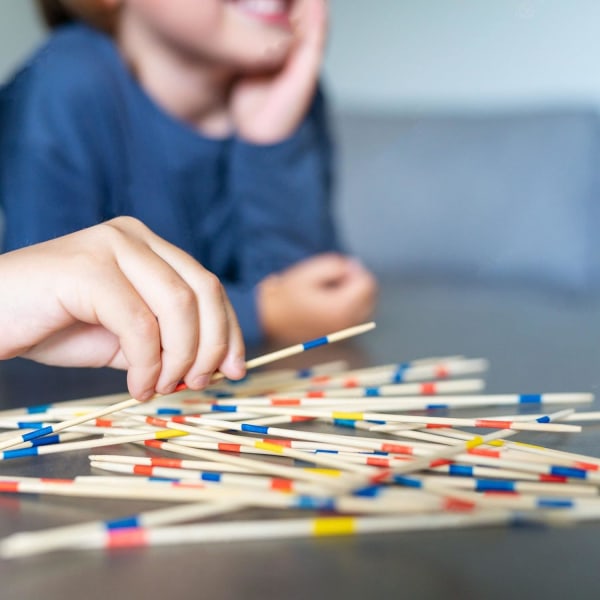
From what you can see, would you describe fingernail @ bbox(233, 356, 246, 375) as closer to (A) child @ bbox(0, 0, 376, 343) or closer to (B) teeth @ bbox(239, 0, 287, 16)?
(A) child @ bbox(0, 0, 376, 343)

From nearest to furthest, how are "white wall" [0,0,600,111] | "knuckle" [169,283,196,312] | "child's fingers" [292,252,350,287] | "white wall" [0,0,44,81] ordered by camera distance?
"knuckle" [169,283,196,312], "child's fingers" [292,252,350,287], "white wall" [0,0,44,81], "white wall" [0,0,600,111]

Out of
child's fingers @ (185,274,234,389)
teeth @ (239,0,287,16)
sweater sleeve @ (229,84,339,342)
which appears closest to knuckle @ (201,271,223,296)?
child's fingers @ (185,274,234,389)

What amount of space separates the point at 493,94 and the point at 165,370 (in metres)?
1.05

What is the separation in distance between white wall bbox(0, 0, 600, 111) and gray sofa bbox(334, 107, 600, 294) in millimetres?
75

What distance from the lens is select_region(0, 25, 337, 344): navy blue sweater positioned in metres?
0.62

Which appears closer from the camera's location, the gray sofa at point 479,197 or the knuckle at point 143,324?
the knuckle at point 143,324

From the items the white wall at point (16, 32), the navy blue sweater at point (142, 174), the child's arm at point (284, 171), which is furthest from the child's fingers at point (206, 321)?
the white wall at point (16, 32)

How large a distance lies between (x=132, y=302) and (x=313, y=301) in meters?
0.36

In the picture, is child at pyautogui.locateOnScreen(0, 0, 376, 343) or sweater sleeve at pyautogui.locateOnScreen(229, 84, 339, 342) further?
sweater sleeve at pyautogui.locateOnScreen(229, 84, 339, 342)

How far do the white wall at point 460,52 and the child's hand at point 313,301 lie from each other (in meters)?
0.55

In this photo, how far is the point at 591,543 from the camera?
0.27m

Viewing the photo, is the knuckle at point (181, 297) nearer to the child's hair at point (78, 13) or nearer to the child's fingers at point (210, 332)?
the child's fingers at point (210, 332)

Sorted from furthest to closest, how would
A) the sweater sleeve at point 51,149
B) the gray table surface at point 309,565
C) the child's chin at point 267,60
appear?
the child's chin at point 267,60, the sweater sleeve at point 51,149, the gray table surface at point 309,565

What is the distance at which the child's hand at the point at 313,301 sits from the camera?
2.25 ft
